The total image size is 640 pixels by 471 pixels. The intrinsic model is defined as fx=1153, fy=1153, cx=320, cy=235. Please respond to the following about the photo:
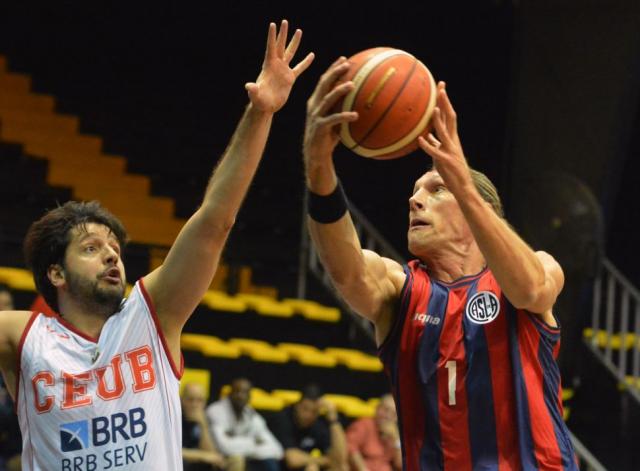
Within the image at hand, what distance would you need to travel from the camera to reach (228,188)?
12.4 ft

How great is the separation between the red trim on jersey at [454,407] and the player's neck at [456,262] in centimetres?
28

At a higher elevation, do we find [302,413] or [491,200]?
[491,200]

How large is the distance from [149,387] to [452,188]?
1.20 metres

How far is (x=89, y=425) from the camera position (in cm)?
378

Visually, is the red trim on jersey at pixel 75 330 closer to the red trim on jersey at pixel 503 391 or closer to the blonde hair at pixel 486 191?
the red trim on jersey at pixel 503 391

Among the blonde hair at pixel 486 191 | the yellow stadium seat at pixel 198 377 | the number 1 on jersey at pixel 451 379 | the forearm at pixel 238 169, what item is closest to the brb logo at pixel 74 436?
the forearm at pixel 238 169

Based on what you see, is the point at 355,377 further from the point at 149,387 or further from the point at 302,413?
the point at 149,387

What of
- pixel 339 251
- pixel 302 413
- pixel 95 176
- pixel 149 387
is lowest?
pixel 302 413

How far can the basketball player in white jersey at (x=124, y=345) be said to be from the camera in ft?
12.4

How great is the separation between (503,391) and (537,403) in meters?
0.12

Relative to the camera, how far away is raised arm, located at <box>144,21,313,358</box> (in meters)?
3.79

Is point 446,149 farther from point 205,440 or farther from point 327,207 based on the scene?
point 205,440

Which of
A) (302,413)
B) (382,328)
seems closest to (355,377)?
(302,413)

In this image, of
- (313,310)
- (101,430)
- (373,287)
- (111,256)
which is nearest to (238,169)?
(111,256)
